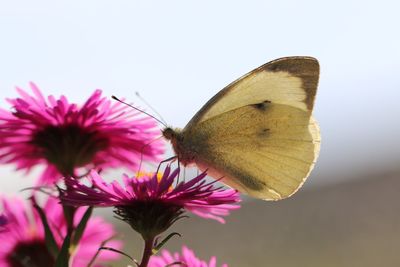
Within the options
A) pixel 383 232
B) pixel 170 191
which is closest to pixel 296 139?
pixel 170 191

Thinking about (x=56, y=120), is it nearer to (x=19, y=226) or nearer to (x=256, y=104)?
(x=19, y=226)

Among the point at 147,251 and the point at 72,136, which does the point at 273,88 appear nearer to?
the point at 72,136

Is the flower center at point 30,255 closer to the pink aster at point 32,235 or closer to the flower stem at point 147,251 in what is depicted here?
the pink aster at point 32,235

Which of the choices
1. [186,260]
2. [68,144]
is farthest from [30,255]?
[186,260]

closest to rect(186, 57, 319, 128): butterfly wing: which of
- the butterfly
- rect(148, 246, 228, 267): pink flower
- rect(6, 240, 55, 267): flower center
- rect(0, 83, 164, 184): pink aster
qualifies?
the butterfly

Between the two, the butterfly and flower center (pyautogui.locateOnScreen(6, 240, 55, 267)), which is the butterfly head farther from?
flower center (pyautogui.locateOnScreen(6, 240, 55, 267))

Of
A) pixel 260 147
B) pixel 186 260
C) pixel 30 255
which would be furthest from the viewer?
pixel 260 147
